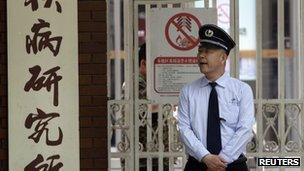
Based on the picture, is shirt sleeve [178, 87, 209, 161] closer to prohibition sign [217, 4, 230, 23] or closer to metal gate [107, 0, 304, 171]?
metal gate [107, 0, 304, 171]

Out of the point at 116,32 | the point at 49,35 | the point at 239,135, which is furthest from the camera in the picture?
the point at 116,32

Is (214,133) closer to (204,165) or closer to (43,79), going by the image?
(204,165)

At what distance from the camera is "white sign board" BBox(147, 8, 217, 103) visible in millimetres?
6078

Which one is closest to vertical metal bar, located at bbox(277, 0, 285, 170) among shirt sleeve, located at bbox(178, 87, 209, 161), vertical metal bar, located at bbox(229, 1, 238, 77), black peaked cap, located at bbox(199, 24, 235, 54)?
vertical metal bar, located at bbox(229, 1, 238, 77)

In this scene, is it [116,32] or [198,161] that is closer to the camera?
[198,161]

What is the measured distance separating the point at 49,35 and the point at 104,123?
0.86 m

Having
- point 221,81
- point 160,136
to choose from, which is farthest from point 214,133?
point 160,136

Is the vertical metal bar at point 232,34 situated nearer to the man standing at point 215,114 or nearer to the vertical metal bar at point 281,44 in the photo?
the vertical metal bar at point 281,44

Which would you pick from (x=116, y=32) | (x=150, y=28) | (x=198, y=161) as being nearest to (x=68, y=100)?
(x=150, y=28)

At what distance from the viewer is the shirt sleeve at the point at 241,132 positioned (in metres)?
4.64

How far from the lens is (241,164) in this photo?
4781 mm

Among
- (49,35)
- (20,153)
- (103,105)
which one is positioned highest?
(49,35)

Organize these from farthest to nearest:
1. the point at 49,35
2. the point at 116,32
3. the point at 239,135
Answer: the point at 116,32 < the point at 49,35 < the point at 239,135

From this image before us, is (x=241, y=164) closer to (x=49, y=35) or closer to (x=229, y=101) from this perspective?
(x=229, y=101)
